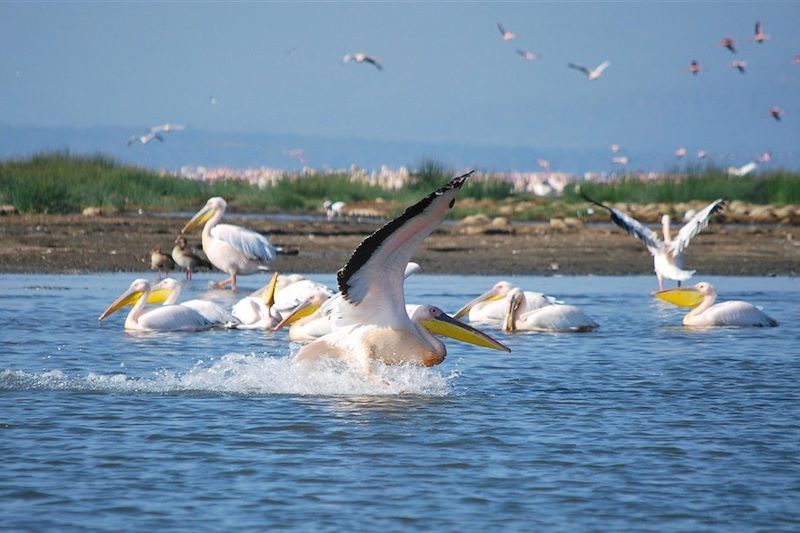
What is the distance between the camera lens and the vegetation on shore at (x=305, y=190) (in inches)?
992

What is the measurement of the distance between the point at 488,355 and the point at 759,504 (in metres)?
4.38

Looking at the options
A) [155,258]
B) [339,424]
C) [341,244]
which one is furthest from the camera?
[341,244]

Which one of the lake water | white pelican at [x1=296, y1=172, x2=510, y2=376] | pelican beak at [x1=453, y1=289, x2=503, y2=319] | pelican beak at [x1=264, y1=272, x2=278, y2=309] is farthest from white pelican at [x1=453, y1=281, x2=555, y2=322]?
white pelican at [x1=296, y1=172, x2=510, y2=376]

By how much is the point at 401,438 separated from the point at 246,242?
27.5 feet

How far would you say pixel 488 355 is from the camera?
9578 millimetres

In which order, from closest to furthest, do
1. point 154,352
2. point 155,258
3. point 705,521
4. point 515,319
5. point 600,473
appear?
point 705,521
point 600,473
point 154,352
point 515,319
point 155,258

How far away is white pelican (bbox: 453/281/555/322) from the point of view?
37.6 feet

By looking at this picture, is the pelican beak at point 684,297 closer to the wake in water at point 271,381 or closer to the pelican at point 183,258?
the wake in water at point 271,381

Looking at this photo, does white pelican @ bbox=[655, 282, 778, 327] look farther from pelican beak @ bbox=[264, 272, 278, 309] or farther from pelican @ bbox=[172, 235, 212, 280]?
pelican @ bbox=[172, 235, 212, 280]

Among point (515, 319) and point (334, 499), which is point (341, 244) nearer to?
point (515, 319)

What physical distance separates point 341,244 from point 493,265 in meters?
2.80

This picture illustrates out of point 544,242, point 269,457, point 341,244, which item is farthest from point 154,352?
point 544,242

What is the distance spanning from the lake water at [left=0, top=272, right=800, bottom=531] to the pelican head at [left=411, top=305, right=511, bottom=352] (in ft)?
0.84

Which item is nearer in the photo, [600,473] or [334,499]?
[334,499]
